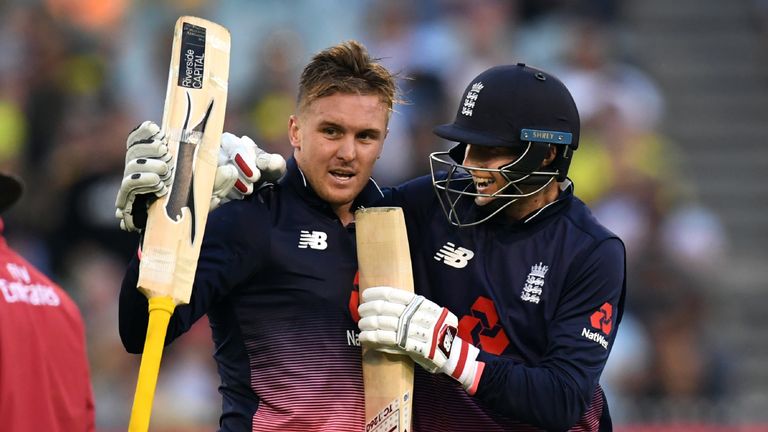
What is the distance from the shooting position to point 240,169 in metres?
4.57

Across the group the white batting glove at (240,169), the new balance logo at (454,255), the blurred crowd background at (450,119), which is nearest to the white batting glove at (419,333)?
the new balance logo at (454,255)

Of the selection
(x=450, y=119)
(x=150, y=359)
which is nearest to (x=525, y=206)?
(x=150, y=359)

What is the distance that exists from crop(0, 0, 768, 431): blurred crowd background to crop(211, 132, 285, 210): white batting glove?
363 centimetres

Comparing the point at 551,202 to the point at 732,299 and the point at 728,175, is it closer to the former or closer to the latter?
the point at 732,299

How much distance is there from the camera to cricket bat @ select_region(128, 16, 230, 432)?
4234 millimetres

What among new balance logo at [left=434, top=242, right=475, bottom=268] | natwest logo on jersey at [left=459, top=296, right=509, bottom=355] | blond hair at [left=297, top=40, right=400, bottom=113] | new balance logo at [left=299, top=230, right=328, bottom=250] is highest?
blond hair at [left=297, top=40, right=400, bottom=113]

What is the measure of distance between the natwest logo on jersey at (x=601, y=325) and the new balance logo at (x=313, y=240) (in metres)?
0.91

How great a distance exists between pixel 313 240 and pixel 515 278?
0.69 meters

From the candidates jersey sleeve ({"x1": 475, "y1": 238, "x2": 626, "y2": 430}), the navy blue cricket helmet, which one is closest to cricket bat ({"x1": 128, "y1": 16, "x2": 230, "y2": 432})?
the navy blue cricket helmet

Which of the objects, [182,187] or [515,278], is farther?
[515,278]

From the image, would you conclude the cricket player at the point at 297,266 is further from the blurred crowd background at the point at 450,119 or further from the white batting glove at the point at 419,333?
the blurred crowd background at the point at 450,119

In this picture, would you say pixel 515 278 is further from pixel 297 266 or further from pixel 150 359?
pixel 150 359

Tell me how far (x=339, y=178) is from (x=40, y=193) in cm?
525

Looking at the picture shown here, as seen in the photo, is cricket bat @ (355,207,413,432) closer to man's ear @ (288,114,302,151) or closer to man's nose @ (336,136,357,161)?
man's nose @ (336,136,357,161)
